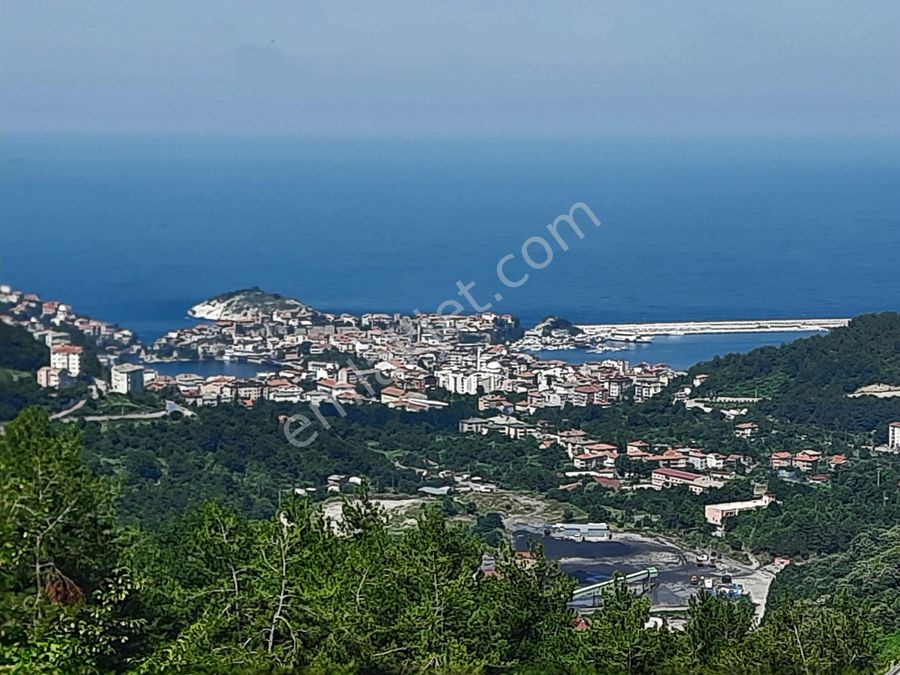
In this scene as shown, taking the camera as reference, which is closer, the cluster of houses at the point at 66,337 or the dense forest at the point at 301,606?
the dense forest at the point at 301,606

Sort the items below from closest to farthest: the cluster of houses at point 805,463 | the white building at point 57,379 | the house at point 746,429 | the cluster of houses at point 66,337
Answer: the cluster of houses at point 66,337, the white building at point 57,379, the cluster of houses at point 805,463, the house at point 746,429

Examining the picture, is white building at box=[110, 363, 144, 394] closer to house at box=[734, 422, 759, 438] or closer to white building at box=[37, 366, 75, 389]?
white building at box=[37, 366, 75, 389]

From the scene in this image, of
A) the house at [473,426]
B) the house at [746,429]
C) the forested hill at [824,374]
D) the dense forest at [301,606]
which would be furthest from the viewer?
the forested hill at [824,374]

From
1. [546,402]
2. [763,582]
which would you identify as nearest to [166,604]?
[763,582]

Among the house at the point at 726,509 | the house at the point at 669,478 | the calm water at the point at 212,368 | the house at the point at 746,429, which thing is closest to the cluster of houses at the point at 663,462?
A: the house at the point at 669,478

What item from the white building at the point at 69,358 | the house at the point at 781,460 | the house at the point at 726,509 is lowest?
the house at the point at 726,509

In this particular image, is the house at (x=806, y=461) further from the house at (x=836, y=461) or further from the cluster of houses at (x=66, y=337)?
the cluster of houses at (x=66, y=337)

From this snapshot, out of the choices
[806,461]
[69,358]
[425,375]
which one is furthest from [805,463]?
[69,358]
